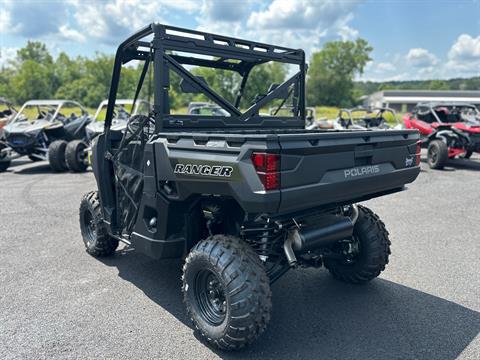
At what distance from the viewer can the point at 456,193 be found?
334 inches

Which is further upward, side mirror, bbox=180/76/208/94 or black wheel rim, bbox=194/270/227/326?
side mirror, bbox=180/76/208/94

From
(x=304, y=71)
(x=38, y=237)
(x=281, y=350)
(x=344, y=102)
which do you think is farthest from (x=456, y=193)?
(x=344, y=102)

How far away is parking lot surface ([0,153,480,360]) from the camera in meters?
2.87

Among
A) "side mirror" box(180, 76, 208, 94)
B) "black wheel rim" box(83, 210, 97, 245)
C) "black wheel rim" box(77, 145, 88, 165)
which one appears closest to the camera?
"side mirror" box(180, 76, 208, 94)

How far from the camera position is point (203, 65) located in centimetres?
425

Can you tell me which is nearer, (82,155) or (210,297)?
(210,297)

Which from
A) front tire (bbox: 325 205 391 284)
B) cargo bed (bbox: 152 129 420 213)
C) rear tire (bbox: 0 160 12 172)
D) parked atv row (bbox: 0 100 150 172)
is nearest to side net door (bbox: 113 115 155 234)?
cargo bed (bbox: 152 129 420 213)

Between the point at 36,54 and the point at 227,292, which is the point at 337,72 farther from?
the point at 227,292

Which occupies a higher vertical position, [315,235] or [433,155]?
[315,235]

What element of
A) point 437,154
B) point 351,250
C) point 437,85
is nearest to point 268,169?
point 351,250

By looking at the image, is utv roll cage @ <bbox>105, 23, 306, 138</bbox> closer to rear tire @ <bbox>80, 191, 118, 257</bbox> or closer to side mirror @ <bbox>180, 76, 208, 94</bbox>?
side mirror @ <bbox>180, 76, 208, 94</bbox>

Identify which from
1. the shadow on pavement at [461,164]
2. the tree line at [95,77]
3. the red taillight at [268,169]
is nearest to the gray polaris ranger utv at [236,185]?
the red taillight at [268,169]

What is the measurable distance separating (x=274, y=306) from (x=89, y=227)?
97.0 inches

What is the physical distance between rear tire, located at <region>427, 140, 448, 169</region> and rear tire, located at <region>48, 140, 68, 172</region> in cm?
1029
